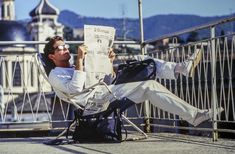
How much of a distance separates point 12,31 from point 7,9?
2022 centimetres

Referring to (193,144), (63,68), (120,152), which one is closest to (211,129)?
(193,144)

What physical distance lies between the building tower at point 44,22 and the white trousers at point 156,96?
3006 inches

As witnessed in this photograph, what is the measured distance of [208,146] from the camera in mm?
3488

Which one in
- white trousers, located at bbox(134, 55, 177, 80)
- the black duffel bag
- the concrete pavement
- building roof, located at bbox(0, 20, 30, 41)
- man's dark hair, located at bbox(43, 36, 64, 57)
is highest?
building roof, located at bbox(0, 20, 30, 41)

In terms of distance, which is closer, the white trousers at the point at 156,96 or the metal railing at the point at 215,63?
the white trousers at the point at 156,96

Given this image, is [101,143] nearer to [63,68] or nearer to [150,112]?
[63,68]

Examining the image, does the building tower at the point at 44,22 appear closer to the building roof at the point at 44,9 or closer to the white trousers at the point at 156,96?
the building roof at the point at 44,9

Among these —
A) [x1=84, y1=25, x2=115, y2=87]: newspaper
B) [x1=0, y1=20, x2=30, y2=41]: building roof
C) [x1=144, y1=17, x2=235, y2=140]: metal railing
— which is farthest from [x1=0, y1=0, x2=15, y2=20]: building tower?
[x1=84, y1=25, x2=115, y2=87]: newspaper

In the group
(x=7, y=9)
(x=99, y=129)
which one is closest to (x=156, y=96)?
(x=99, y=129)

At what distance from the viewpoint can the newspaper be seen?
4.00 m

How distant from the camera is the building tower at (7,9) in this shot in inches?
3833

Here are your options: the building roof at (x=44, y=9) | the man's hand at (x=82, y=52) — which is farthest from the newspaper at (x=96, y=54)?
the building roof at (x=44, y=9)

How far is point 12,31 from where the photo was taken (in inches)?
3152

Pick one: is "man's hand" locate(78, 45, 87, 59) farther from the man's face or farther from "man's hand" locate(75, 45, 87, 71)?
the man's face
